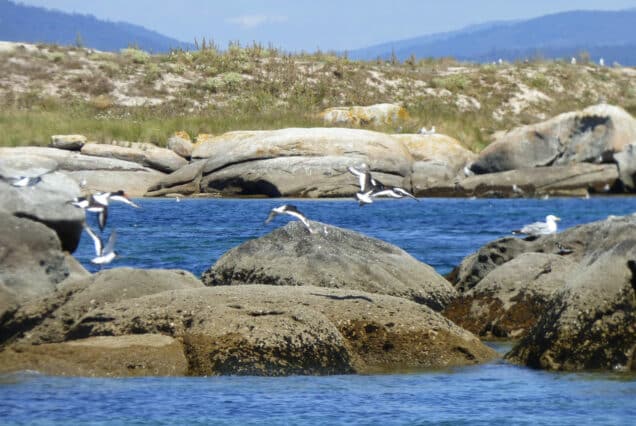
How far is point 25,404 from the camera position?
11164 mm

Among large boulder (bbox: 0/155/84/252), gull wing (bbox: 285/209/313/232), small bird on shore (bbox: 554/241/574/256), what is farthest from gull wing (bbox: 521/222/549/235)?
large boulder (bbox: 0/155/84/252)

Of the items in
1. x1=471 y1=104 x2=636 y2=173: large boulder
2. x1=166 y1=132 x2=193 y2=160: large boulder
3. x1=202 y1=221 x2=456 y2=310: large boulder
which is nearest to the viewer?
x1=202 y1=221 x2=456 y2=310: large boulder

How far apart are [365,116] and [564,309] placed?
3774 cm

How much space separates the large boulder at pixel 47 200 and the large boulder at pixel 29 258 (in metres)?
1.11

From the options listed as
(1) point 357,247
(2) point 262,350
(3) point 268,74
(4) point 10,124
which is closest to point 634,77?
(3) point 268,74

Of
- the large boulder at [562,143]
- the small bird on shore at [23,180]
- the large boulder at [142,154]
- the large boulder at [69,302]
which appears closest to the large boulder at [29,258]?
the large boulder at [69,302]

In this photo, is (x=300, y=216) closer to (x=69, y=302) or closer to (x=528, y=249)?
(x=69, y=302)

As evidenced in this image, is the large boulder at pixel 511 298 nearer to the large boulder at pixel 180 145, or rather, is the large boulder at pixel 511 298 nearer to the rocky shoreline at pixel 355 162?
the rocky shoreline at pixel 355 162

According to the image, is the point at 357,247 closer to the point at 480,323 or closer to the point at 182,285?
the point at 480,323

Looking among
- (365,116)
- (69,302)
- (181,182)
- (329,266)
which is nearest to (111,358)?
(69,302)

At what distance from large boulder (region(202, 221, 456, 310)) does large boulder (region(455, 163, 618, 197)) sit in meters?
24.4

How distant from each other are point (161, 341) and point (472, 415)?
3.13 m

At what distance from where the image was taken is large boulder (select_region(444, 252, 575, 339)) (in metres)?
15.3

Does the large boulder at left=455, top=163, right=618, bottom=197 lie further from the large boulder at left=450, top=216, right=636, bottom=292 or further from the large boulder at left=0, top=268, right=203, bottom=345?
the large boulder at left=0, top=268, right=203, bottom=345
